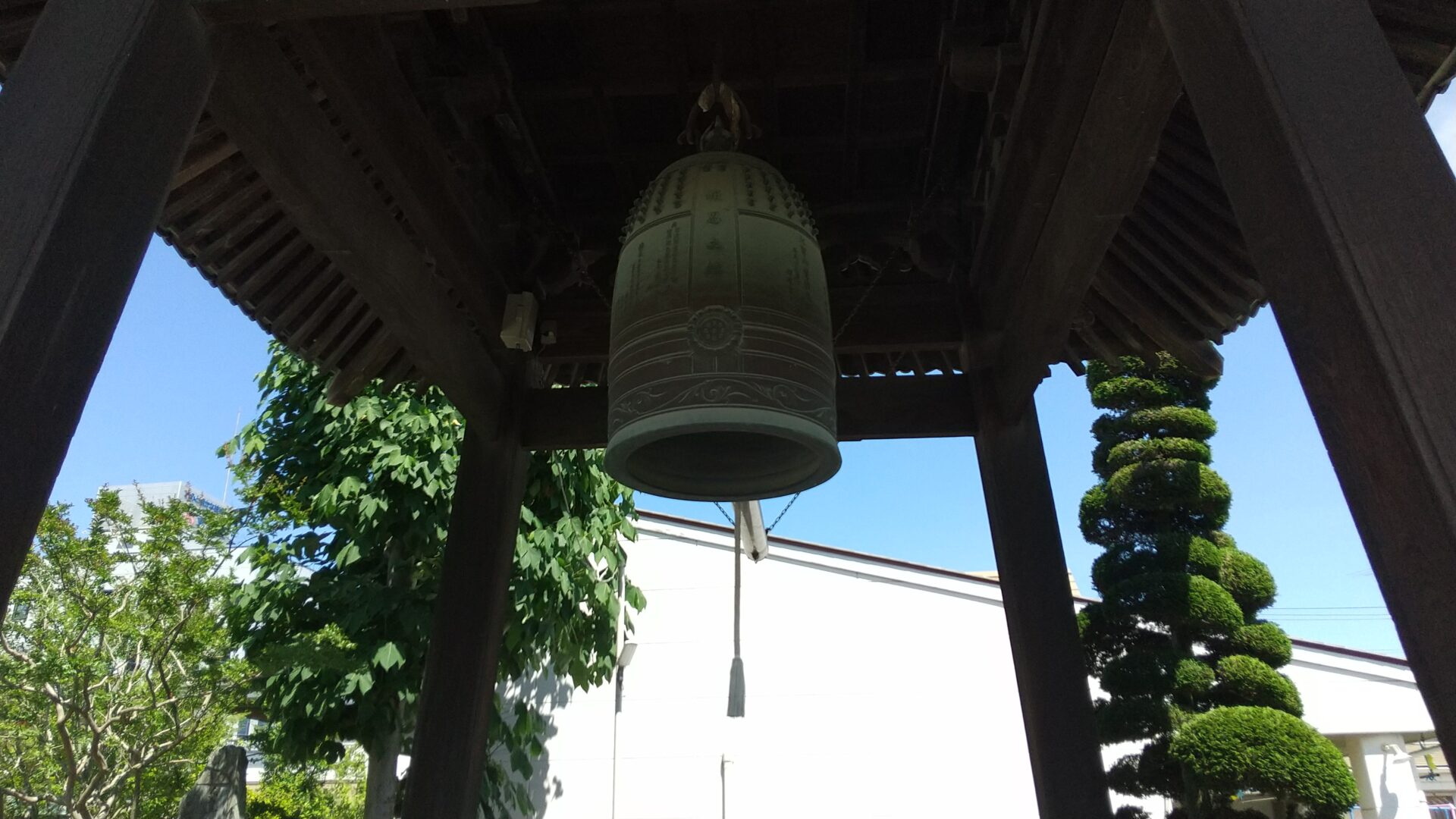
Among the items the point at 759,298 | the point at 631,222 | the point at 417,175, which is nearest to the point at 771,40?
the point at 631,222

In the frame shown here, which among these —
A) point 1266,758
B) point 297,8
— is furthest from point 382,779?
point 1266,758

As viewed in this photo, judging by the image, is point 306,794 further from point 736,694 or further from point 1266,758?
point 1266,758

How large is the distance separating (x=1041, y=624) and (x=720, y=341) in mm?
1765

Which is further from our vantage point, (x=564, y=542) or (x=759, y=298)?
(x=564, y=542)

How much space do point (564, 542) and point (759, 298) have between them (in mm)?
5935

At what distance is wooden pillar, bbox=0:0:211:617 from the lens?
1498 millimetres

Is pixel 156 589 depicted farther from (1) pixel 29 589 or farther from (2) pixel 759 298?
(2) pixel 759 298

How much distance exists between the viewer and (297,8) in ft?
6.62

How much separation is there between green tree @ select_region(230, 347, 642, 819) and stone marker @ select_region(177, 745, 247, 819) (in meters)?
0.71

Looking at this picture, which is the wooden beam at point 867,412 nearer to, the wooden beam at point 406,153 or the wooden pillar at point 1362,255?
the wooden beam at point 406,153

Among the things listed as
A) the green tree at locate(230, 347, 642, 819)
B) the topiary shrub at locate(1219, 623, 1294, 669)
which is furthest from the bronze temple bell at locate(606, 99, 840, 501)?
the topiary shrub at locate(1219, 623, 1294, 669)

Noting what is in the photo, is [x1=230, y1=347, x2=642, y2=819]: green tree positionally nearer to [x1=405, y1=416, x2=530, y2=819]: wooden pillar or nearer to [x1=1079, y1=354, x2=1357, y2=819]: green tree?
[x1=405, y1=416, x2=530, y2=819]: wooden pillar

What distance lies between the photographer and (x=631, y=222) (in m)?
3.00

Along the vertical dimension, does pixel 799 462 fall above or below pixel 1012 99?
below
